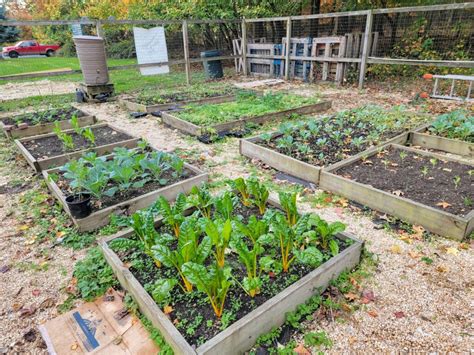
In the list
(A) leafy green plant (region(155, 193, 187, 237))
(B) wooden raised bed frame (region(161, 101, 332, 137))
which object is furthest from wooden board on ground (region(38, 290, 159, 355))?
(B) wooden raised bed frame (region(161, 101, 332, 137))

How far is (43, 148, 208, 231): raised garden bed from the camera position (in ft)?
10.6

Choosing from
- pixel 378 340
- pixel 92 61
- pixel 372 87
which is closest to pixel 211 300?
pixel 378 340

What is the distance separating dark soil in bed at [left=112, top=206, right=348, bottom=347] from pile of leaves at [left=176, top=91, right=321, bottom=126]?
12.2ft

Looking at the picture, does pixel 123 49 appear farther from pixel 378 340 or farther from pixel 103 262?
pixel 378 340

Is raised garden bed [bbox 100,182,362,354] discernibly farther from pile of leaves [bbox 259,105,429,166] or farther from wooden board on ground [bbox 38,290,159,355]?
pile of leaves [bbox 259,105,429,166]

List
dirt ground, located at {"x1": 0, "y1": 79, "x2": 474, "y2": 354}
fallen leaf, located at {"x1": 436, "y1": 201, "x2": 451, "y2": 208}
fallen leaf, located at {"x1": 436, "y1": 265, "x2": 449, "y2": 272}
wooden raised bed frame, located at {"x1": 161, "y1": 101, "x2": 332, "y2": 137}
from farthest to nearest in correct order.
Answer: wooden raised bed frame, located at {"x1": 161, "y1": 101, "x2": 332, "y2": 137} → fallen leaf, located at {"x1": 436, "y1": 201, "x2": 451, "y2": 208} → fallen leaf, located at {"x1": 436, "y1": 265, "x2": 449, "y2": 272} → dirt ground, located at {"x1": 0, "y1": 79, "x2": 474, "y2": 354}

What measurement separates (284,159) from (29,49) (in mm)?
27686

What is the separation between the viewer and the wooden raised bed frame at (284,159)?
3.88 m

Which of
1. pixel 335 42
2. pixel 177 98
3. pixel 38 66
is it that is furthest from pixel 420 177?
pixel 38 66

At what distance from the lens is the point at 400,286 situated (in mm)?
2402

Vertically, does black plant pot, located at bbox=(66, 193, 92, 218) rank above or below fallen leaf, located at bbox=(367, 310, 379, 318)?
above

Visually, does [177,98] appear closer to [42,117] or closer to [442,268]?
[42,117]

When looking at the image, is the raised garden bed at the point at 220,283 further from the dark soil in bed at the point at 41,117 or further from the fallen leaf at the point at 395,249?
the dark soil in bed at the point at 41,117

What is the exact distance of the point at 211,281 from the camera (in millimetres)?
1912
